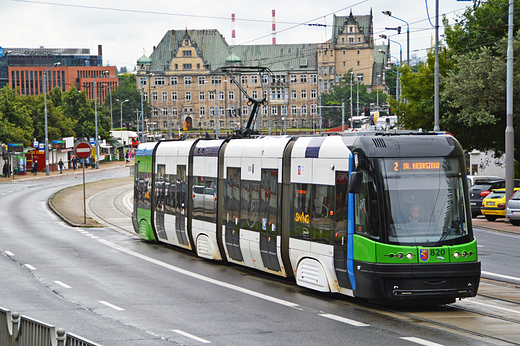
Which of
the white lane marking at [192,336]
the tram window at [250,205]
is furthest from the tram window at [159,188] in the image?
the white lane marking at [192,336]

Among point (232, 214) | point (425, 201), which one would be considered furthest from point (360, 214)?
point (232, 214)

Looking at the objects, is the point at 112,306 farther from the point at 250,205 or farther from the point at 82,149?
the point at 82,149

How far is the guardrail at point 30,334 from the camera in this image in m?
6.21

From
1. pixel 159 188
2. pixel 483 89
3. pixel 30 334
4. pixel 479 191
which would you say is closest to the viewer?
pixel 30 334

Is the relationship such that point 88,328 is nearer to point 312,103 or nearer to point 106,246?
point 106,246

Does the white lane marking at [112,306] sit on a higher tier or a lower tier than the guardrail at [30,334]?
lower

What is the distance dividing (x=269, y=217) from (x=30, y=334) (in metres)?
8.18

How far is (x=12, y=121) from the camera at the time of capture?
233ft

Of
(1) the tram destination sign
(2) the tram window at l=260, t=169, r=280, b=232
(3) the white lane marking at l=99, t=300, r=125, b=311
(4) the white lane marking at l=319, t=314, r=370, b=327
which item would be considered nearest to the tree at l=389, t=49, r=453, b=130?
(2) the tram window at l=260, t=169, r=280, b=232

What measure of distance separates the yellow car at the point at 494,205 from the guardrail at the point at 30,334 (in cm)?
2758

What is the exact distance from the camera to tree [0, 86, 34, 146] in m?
65.2

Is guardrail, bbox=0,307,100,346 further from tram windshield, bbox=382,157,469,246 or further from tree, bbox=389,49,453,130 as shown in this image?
tree, bbox=389,49,453,130

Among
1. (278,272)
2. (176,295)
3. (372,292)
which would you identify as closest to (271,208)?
(278,272)

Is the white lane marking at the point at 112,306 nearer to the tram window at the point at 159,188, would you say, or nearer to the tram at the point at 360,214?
the tram at the point at 360,214
